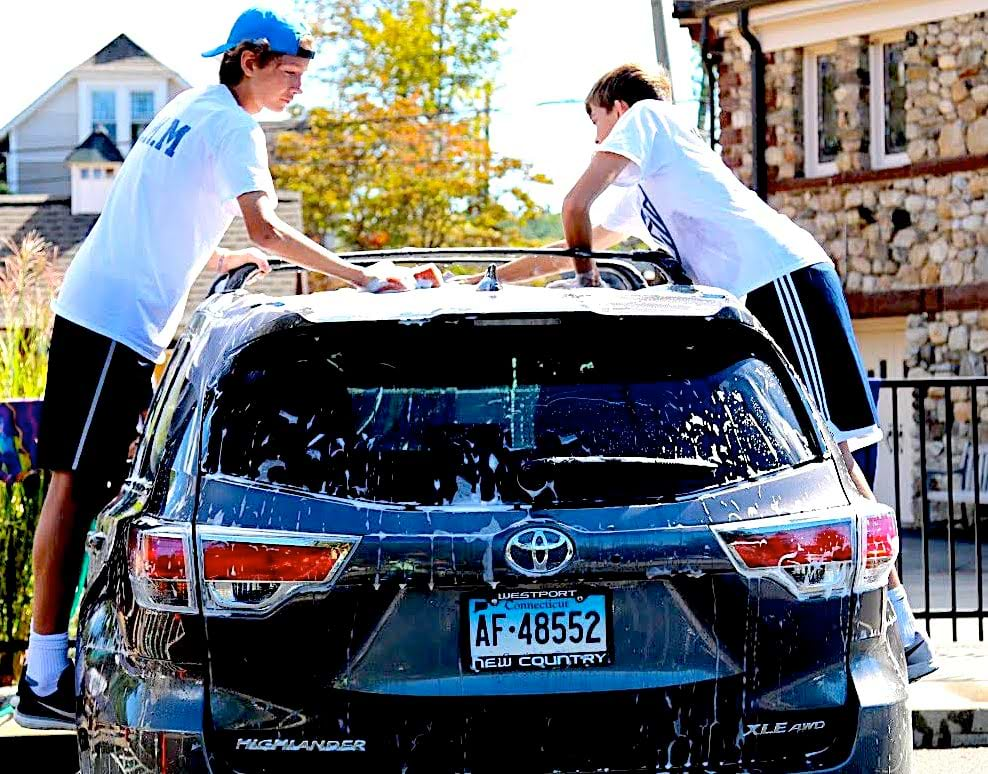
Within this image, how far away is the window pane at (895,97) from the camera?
20.1m

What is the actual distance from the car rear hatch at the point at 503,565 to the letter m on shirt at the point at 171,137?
203 cm

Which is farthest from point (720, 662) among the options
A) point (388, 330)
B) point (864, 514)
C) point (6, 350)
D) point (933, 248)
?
point (933, 248)

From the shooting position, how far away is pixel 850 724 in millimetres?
3732

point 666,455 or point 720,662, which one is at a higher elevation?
point 666,455

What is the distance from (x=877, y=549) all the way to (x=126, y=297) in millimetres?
2710

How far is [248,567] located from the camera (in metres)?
3.56

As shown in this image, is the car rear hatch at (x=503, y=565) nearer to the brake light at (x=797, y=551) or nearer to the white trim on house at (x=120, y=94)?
the brake light at (x=797, y=551)

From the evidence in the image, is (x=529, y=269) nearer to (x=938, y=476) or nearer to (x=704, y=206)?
(x=704, y=206)

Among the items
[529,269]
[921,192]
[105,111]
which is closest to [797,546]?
[529,269]

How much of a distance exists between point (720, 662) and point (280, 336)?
1126 mm

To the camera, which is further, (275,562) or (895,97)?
(895,97)

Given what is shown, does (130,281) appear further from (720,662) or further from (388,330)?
(720,662)

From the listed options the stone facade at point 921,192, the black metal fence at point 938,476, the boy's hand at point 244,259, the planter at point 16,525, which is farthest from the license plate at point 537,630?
the stone facade at point 921,192

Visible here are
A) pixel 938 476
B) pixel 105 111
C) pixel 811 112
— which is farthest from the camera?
pixel 105 111
